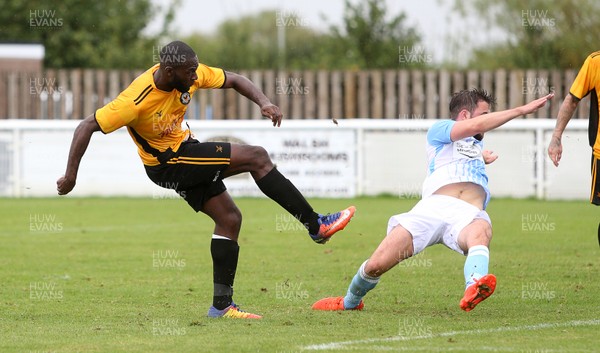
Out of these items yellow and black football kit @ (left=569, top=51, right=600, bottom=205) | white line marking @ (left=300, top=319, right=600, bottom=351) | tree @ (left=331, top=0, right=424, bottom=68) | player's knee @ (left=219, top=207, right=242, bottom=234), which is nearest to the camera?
white line marking @ (left=300, top=319, right=600, bottom=351)

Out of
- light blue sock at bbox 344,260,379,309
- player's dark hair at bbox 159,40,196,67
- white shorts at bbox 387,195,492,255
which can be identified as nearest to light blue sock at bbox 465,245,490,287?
white shorts at bbox 387,195,492,255

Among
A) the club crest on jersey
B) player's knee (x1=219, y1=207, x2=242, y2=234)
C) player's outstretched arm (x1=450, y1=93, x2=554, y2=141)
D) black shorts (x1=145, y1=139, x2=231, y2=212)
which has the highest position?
the club crest on jersey

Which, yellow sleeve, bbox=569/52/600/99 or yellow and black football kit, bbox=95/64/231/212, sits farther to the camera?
yellow sleeve, bbox=569/52/600/99

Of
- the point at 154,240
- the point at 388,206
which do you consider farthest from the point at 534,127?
the point at 154,240

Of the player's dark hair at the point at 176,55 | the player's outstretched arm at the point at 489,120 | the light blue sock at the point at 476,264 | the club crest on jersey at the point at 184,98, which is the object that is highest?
the player's dark hair at the point at 176,55

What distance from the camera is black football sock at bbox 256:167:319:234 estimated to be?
355 inches

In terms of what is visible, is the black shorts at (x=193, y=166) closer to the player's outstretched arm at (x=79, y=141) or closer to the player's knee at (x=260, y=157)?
the player's knee at (x=260, y=157)

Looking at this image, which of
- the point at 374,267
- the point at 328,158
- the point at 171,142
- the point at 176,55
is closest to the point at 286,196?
the point at 374,267

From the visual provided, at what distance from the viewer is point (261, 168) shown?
354 inches

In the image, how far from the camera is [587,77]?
9398 mm

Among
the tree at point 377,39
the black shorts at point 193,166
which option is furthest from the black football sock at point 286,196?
the tree at point 377,39

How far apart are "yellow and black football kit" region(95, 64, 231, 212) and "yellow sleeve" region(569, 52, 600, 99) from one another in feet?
9.49

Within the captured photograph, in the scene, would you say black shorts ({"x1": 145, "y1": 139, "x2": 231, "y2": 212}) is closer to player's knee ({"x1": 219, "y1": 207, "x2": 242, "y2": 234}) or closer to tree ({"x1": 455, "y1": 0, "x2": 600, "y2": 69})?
player's knee ({"x1": 219, "y1": 207, "x2": 242, "y2": 234})

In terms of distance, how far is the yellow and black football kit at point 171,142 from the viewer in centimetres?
866
